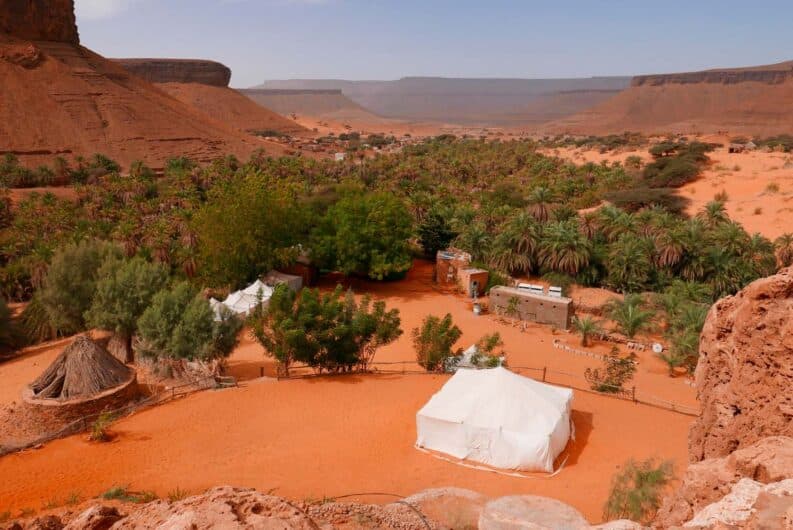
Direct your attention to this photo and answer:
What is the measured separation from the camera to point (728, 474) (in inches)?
205

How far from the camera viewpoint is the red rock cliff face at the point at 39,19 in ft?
225

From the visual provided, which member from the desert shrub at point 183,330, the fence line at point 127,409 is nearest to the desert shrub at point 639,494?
the fence line at point 127,409

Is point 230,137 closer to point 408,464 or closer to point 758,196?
point 758,196

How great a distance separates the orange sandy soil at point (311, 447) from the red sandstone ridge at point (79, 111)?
164ft

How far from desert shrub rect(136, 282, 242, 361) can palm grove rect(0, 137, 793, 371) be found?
0.04 meters

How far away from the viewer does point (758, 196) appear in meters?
46.2

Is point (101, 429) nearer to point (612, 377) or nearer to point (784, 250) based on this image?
point (612, 377)

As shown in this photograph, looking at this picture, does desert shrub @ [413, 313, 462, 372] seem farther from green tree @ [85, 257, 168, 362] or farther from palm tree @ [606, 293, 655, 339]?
green tree @ [85, 257, 168, 362]

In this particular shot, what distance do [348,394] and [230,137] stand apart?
66480 mm

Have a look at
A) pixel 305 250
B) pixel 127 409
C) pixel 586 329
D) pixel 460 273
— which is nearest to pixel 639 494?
pixel 127 409

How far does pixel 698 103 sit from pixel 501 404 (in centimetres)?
16167

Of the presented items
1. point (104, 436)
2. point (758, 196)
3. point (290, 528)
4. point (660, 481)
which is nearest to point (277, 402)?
point (104, 436)

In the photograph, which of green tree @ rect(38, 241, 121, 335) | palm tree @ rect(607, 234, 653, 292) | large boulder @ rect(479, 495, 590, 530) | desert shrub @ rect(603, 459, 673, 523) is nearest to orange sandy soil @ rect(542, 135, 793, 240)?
palm tree @ rect(607, 234, 653, 292)

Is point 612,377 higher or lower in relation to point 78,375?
lower
